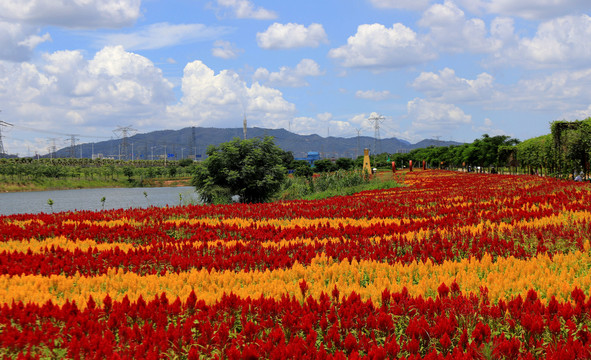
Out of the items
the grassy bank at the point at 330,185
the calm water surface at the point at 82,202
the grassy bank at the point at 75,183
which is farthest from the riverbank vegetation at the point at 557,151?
the grassy bank at the point at 75,183

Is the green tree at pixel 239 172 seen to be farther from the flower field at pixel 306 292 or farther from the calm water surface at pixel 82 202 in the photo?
the flower field at pixel 306 292

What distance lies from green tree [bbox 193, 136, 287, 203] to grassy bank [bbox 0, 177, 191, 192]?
106ft

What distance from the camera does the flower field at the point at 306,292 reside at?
12.0ft

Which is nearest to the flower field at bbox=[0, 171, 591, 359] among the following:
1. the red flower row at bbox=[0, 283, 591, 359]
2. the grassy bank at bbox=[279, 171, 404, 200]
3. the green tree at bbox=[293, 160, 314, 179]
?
the red flower row at bbox=[0, 283, 591, 359]

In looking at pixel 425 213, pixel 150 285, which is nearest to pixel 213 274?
pixel 150 285

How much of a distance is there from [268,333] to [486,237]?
15.7ft

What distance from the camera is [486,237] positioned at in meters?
7.48

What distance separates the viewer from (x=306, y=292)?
4.98 metres

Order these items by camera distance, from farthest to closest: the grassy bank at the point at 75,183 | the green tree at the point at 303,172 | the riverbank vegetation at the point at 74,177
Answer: the riverbank vegetation at the point at 74,177 → the grassy bank at the point at 75,183 → the green tree at the point at 303,172

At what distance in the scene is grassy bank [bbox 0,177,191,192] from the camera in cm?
6369

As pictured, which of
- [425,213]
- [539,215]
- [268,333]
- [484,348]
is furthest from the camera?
[425,213]

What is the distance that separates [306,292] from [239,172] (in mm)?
17572

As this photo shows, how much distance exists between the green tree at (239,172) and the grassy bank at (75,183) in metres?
32.2

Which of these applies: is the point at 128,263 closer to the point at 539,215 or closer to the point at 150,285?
the point at 150,285
